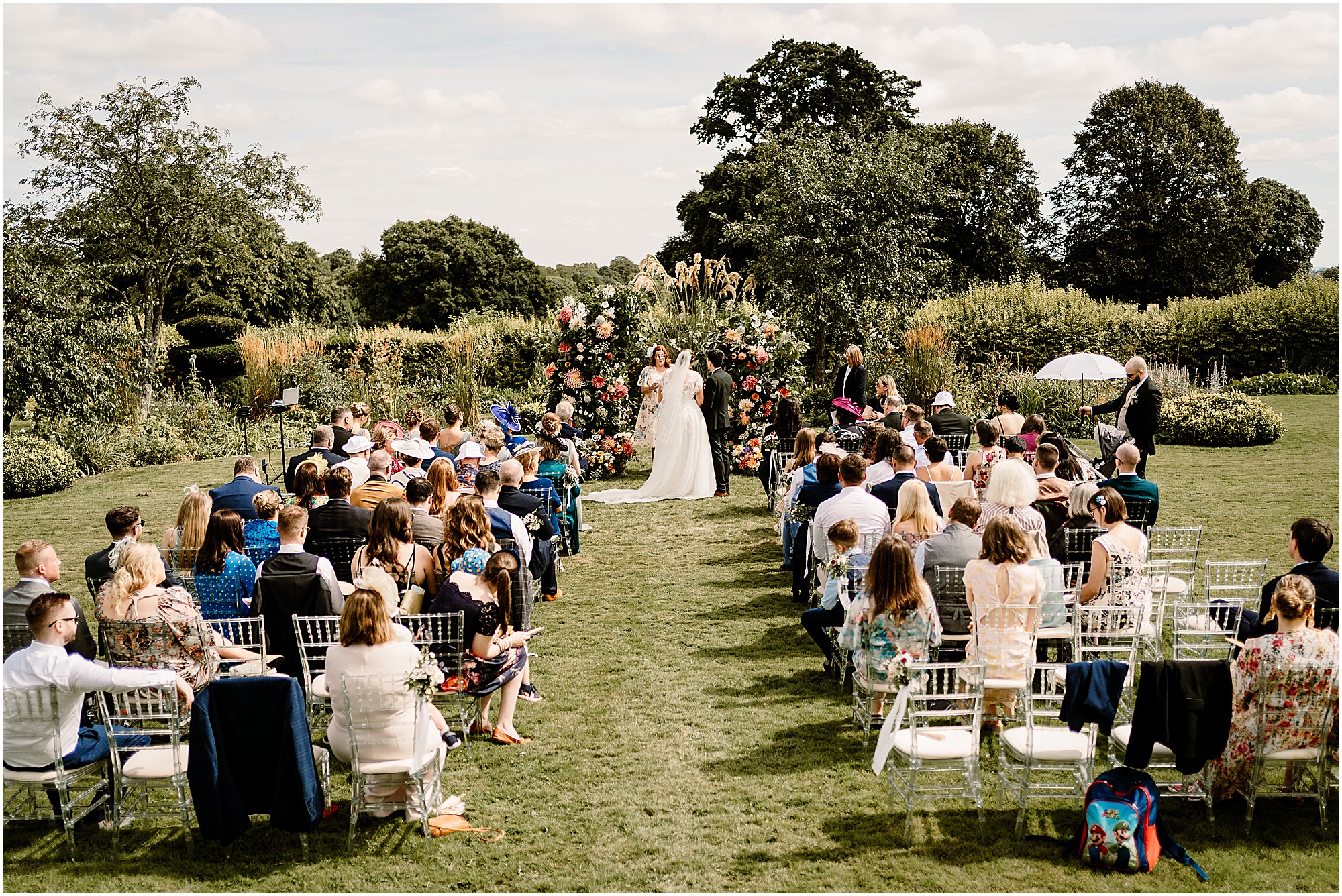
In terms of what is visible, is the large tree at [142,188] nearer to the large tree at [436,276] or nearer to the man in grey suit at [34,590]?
the man in grey suit at [34,590]

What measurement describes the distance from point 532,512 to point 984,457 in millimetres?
4041

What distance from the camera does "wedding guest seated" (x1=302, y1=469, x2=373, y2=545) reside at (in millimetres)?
7066

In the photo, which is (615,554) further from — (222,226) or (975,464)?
(222,226)

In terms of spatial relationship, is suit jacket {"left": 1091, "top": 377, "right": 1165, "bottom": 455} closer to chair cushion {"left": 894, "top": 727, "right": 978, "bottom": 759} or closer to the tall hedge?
chair cushion {"left": 894, "top": 727, "right": 978, "bottom": 759}

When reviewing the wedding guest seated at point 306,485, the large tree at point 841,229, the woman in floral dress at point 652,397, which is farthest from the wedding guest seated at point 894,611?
the large tree at point 841,229

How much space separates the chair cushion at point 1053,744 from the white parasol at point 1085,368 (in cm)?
810

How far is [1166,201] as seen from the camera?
37906 mm

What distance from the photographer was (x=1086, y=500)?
24.6 ft

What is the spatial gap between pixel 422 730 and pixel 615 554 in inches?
237

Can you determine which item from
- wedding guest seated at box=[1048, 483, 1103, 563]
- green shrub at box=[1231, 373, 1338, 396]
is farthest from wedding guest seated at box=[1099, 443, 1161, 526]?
green shrub at box=[1231, 373, 1338, 396]

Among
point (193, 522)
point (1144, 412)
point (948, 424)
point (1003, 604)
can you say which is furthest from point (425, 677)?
point (1144, 412)

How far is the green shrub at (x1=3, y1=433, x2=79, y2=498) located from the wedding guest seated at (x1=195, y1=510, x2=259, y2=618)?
1101 cm

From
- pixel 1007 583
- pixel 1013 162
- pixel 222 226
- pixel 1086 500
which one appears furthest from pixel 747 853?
pixel 1013 162

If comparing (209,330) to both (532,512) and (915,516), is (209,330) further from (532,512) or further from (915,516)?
(915,516)
